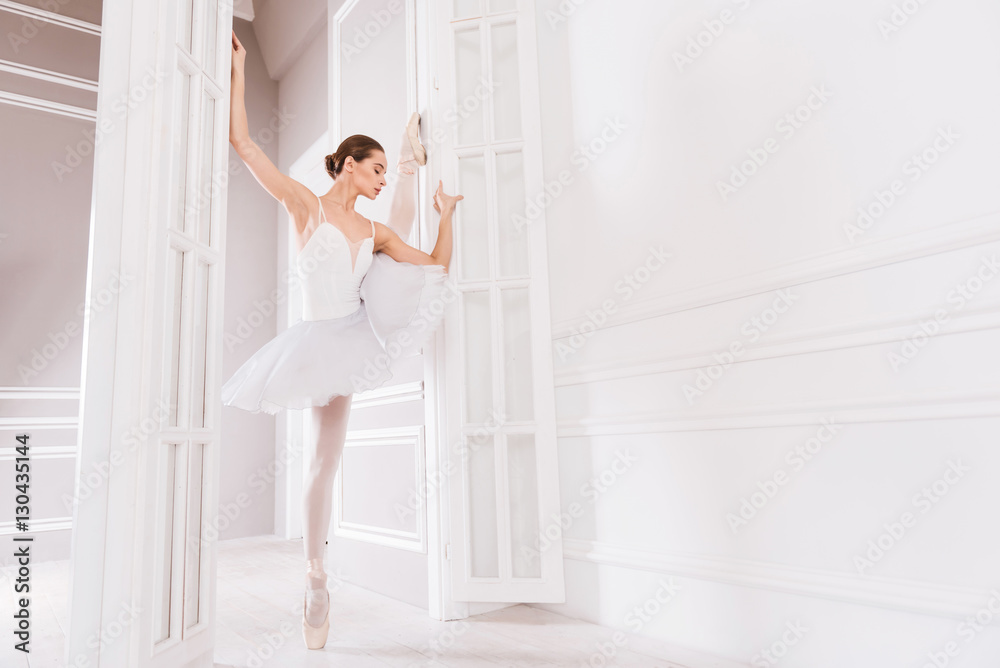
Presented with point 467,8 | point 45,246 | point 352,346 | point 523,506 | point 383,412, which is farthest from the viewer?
point 45,246

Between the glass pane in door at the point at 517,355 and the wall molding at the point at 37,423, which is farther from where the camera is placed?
the wall molding at the point at 37,423

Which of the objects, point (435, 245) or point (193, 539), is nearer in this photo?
point (193, 539)

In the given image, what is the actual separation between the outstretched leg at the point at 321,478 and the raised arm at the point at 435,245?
0.53 m

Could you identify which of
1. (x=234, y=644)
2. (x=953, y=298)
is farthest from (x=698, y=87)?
(x=234, y=644)

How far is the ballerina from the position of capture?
70.1 inches

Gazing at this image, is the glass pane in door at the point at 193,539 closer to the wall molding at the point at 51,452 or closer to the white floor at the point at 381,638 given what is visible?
the white floor at the point at 381,638

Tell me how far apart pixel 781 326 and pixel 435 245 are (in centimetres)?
121

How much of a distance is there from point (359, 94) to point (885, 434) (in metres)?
2.60

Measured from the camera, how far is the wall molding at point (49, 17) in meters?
3.46

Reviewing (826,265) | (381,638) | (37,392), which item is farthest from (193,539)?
(37,392)

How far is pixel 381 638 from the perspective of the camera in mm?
1818

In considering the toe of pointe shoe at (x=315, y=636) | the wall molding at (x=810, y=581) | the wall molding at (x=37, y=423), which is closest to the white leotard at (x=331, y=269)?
the toe of pointe shoe at (x=315, y=636)

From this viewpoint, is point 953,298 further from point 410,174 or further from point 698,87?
point 410,174

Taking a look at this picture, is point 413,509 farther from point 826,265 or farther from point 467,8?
point 467,8
